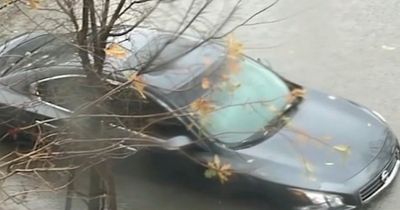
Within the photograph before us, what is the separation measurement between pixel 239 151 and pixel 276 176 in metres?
0.37

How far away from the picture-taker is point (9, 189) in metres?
6.68

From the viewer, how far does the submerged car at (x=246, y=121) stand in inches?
227

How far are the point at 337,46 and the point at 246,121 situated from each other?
389 centimetres

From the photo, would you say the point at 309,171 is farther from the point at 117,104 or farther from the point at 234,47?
the point at 234,47

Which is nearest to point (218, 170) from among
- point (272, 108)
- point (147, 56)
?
point (147, 56)

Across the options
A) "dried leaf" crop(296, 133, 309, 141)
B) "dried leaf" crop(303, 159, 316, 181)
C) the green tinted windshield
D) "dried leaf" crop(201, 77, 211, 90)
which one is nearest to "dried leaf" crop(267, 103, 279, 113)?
the green tinted windshield

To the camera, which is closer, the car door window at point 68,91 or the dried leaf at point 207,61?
the car door window at point 68,91

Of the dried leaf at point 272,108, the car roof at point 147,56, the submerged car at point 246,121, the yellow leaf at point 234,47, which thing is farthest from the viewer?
the dried leaf at point 272,108

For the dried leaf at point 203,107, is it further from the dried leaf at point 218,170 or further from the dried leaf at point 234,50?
the dried leaf at point 218,170

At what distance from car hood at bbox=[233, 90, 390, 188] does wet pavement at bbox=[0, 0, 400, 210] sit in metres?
0.56

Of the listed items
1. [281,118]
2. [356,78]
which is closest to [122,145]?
[281,118]

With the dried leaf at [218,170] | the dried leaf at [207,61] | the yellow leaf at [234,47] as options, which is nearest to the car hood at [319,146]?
the dried leaf at [218,170]

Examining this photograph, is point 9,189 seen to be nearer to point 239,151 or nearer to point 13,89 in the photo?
point 13,89

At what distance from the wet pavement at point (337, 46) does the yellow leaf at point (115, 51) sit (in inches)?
103
